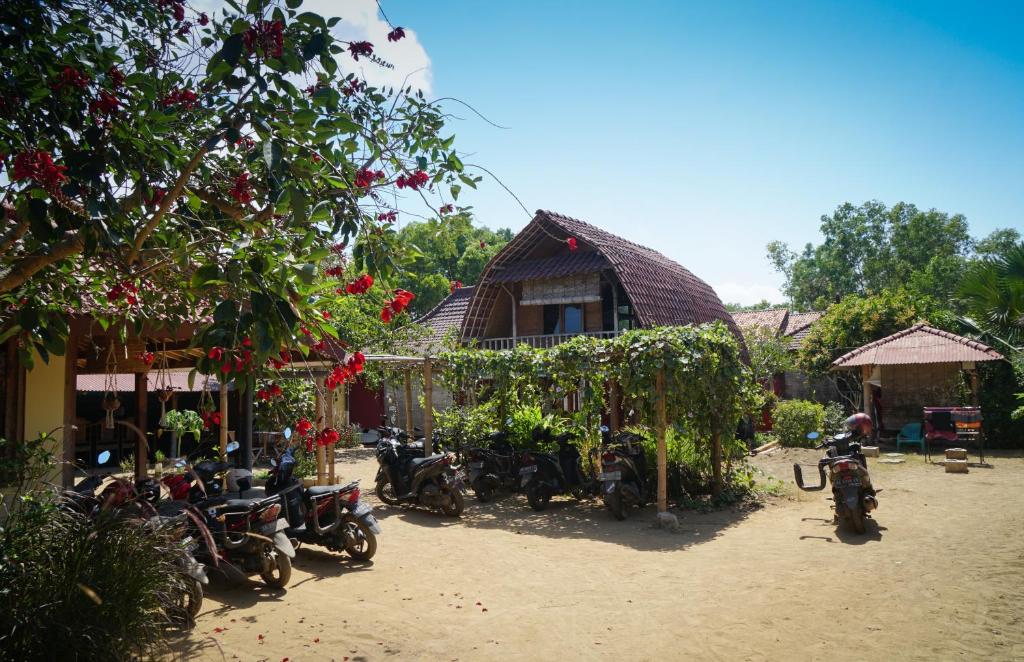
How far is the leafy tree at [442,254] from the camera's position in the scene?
462cm

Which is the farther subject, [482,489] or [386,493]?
[482,489]

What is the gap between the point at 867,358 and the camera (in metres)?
15.2

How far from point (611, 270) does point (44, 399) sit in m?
11.6

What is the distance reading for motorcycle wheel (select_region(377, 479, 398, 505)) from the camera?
9422 millimetres

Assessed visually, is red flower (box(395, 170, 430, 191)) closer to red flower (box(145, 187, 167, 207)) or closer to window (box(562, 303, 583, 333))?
red flower (box(145, 187, 167, 207))

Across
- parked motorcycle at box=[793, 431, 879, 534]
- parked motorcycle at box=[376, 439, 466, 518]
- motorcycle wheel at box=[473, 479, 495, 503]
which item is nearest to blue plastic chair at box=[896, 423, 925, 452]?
parked motorcycle at box=[793, 431, 879, 534]

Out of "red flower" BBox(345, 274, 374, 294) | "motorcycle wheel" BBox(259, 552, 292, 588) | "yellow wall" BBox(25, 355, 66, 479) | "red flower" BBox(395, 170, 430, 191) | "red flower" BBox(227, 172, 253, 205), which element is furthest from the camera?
"yellow wall" BBox(25, 355, 66, 479)

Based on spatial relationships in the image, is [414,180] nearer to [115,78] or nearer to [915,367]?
[115,78]

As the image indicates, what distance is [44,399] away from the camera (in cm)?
675

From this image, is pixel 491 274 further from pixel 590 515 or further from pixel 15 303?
pixel 15 303

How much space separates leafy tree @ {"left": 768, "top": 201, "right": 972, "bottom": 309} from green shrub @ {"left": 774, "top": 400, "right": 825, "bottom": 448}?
20975 millimetres

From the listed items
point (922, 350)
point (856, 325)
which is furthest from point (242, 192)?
point (856, 325)

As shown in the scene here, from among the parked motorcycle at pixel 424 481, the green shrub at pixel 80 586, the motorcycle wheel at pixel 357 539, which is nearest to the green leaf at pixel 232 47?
the green shrub at pixel 80 586

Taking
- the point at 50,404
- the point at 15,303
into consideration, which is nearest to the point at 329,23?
the point at 15,303
